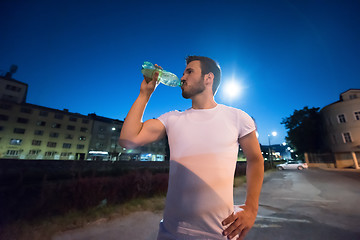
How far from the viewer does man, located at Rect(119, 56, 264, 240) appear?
102 centimetres

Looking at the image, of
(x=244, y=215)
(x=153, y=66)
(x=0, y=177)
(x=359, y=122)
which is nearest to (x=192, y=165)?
(x=244, y=215)

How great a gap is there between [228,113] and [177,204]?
2.59 feet

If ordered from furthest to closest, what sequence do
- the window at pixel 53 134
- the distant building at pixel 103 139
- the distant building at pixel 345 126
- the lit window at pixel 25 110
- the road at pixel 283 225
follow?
the distant building at pixel 103 139 < the window at pixel 53 134 < the lit window at pixel 25 110 < the distant building at pixel 345 126 < the road at pixel 283 225

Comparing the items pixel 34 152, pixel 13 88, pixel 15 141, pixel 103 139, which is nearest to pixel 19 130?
pixel 15 141

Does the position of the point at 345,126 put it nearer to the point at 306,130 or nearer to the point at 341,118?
the point at 341,118

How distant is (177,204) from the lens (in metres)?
1.06

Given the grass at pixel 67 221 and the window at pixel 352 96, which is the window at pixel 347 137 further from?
the grass at pixel 67 221

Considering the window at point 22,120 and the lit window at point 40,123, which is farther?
the lit window at point 40,123

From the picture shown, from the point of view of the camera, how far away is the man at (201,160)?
102 cm

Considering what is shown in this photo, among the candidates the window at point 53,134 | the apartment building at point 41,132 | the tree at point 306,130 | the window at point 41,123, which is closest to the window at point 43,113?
the apartment building at point 41,132

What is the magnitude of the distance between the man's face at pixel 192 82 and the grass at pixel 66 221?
4822 mm

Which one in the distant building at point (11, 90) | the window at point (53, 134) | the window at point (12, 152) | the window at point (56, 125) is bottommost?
the window at point (12, 152)

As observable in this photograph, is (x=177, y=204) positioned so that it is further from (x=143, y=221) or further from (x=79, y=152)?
(x=79, y=152)

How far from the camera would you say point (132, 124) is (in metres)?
1.21
